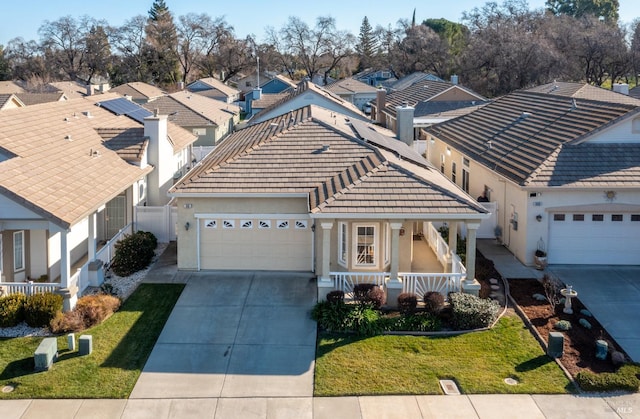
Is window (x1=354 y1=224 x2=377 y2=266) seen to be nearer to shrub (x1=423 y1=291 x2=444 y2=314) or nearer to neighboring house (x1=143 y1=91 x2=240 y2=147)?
shrub (x1=423 y1=291 x2=444 y2=314)

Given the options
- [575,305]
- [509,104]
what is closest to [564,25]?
[509,104]

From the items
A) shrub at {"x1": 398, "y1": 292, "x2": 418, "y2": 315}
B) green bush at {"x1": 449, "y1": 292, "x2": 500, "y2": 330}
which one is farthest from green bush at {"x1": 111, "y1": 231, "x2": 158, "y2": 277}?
green bush at {"x1": 449, "y1": 292, "x2": 500, "y2": 330}

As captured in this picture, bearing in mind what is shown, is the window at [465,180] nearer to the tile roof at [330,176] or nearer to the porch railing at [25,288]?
the tile roof at [330,176]

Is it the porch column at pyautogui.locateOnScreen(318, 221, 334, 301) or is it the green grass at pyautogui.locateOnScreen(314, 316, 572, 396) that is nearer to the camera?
the green grass at pyautogui.locateOnScreen(314, 316, 572, 396)

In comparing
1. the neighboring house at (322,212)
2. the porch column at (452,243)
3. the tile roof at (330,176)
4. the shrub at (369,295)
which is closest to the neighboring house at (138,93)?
the tile roof at (330,176)

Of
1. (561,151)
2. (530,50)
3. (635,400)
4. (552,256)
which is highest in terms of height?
(530,50)

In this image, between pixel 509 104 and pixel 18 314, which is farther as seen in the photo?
pixel 509 104

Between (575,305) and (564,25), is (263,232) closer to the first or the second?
(575,305)
